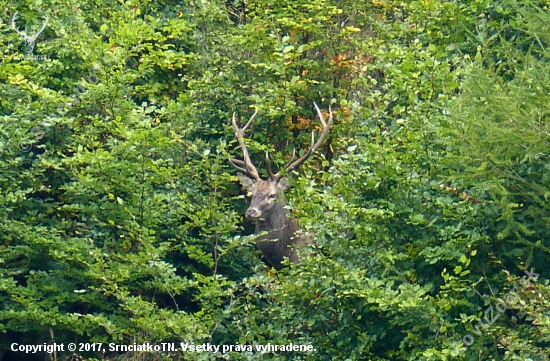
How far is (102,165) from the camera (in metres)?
10.9

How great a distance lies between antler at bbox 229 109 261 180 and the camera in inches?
469

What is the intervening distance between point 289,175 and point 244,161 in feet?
1.73

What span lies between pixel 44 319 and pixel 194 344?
1.66m

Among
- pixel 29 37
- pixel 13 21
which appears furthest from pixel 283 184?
pixel 13 21

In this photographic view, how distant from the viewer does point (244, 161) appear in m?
12.0

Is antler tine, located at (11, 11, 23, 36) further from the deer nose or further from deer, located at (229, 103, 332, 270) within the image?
the deer nose

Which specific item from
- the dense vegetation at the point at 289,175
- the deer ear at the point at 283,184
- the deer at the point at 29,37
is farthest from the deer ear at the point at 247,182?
the deer at the point at 29,37

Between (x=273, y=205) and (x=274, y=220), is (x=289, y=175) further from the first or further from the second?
(x=274, y=220)

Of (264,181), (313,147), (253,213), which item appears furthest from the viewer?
(264,181)

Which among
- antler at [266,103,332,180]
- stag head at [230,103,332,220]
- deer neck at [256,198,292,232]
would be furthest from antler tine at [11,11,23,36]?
deer neck at [256,198,292,232]

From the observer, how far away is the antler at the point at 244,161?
469 inches

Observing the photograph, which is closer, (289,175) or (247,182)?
(289,175)

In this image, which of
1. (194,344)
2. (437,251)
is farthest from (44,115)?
(437,251)

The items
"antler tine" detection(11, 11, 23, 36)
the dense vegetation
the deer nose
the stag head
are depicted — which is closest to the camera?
the dense vegetation
